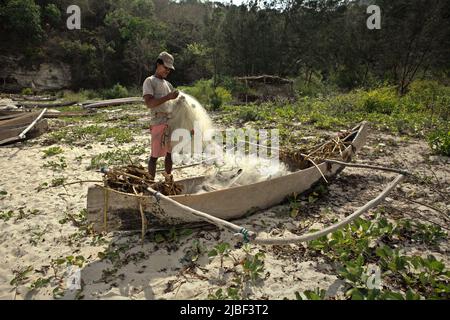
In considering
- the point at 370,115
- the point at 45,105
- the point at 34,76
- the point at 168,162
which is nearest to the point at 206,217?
the point at 168,162

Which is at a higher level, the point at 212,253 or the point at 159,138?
the point at 159,138

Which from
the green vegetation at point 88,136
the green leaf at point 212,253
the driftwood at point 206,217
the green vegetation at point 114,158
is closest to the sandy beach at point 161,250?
the green leaf at point 212,253

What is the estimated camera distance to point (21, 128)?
26.2ft

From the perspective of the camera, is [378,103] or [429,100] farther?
[429,100]

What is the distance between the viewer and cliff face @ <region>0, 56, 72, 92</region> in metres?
24.0

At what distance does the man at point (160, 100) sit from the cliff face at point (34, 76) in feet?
81.4

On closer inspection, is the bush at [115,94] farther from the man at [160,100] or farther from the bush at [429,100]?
the man at [160,100]

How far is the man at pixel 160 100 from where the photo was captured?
3.60 m

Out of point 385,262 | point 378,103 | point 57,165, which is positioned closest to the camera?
point 385,262

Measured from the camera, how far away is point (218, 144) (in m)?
7.06

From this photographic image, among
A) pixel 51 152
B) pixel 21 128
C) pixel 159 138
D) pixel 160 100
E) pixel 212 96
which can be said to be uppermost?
Result: pixel 212 96

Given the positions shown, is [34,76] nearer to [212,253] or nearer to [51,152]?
[51,152]


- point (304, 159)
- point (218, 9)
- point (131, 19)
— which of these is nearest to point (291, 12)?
point (218, 9)

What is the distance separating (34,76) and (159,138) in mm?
26441
